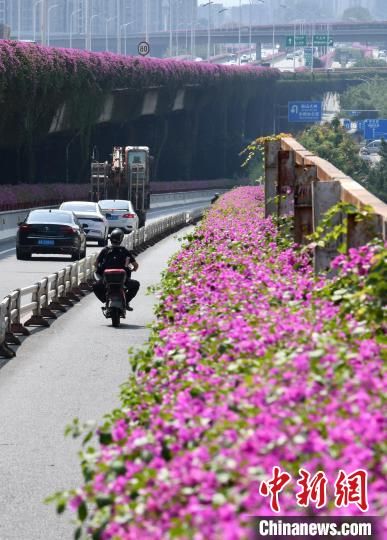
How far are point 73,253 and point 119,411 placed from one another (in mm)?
35802

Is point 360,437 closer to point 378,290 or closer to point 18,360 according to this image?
point 378,290

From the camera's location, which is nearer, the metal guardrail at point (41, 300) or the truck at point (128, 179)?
the metal guardrail at point (41, 300)

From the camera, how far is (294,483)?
5.43m

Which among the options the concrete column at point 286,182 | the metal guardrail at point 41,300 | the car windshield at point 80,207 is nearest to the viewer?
the concrete column at point 286,182

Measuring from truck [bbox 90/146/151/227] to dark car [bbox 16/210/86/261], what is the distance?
91.7 feet

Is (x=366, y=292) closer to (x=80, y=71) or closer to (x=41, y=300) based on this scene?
(x=41, y=300)

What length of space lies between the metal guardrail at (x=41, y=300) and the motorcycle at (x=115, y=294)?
1.07 meters

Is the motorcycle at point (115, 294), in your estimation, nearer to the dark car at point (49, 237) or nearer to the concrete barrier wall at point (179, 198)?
the dark car at point (49, 237)

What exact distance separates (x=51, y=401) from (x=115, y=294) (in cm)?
846

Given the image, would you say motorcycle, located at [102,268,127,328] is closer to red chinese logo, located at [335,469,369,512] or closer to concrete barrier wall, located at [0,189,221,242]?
red chinese logo, located at [335,469,369,512]

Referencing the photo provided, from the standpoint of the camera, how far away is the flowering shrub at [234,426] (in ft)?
17.6

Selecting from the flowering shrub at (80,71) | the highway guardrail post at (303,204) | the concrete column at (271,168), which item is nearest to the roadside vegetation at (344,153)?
the flowering shrub at (80,71)

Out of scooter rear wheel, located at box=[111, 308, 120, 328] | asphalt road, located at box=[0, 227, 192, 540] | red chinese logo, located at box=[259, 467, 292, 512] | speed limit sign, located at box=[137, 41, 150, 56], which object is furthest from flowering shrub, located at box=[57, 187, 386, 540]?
speed limit sign, located at box=[137, 41, 150, 56]

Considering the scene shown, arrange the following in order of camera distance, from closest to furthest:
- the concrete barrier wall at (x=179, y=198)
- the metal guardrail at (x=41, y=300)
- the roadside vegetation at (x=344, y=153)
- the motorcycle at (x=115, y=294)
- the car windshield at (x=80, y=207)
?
the metal guardrail at (x=41, y=300), the motorcycle at (x=115, y=294), the car windshield at (x=80, y=207), the concrete barrier wall at (x=179, y=198), the roadside vegetation at (x=344, y=153)
